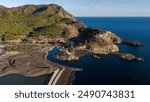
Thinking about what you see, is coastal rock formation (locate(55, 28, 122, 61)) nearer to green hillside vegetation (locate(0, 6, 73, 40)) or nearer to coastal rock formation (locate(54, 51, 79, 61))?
coastal rock formation (locate(54, 51, 79, 61))

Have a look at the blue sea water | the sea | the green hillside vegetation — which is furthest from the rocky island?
the blue sea water

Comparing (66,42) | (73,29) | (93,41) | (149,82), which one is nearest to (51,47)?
(66,42)

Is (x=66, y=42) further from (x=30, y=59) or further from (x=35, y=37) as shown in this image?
(x=30, y=59)

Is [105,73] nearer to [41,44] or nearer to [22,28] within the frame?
[41,44]

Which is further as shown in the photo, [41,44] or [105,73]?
[41,44]

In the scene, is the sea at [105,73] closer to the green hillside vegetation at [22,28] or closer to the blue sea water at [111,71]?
the blue sea water at [111,71]

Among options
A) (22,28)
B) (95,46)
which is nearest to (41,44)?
(22,28)

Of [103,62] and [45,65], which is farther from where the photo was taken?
[103,62]

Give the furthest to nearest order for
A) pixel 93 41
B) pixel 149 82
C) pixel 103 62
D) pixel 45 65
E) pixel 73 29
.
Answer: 1. pixel 73 29
2. pixel 93 41
3. pixel 103 62
4. pixel 45 65
5. pixel 149 82
